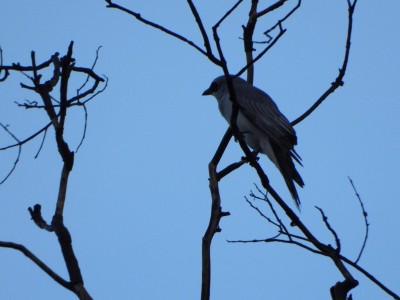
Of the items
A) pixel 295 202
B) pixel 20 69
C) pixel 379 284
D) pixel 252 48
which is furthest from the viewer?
pixel 295 202

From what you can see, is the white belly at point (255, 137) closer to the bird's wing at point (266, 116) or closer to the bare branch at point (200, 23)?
the bird's wing at point (266, 116)

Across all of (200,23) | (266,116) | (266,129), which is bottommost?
(200,23)

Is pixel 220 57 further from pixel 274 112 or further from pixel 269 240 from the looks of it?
pixel 274 112

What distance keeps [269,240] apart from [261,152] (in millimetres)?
3526

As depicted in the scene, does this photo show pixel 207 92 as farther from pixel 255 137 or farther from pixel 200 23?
pixel 200 23

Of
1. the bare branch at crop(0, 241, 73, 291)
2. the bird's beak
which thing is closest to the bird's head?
the bird's beak

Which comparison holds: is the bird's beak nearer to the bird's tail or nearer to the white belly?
the white belly

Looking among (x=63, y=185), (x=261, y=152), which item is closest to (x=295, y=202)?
(x=261, y=152)

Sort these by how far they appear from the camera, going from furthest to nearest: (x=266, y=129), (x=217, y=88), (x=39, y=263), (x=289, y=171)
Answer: (x=217, y=88), (x=266, y=129), (x=289, y=171), (x=39, y=263)

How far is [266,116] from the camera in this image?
22.6ft

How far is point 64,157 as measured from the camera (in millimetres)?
2840

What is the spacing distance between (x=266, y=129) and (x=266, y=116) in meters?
0.35

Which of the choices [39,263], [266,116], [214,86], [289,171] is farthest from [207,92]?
[39,263]

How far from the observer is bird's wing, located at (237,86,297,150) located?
6336 mm
